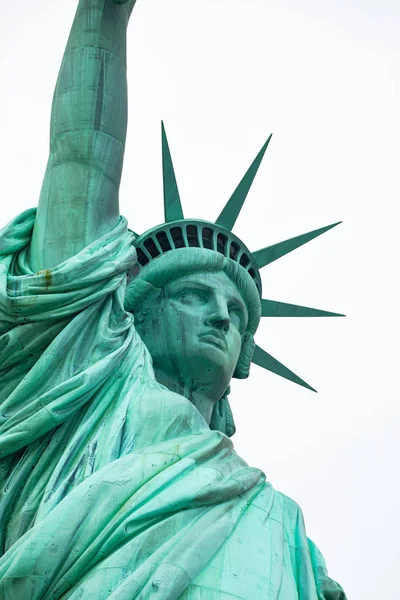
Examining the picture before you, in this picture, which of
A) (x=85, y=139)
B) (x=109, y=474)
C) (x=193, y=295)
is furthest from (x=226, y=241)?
(x=109, y=474)

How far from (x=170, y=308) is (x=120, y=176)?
128 centimetres

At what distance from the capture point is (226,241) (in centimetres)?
1277

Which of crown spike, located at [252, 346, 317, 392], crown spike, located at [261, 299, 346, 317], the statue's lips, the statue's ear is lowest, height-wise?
the statue's lips

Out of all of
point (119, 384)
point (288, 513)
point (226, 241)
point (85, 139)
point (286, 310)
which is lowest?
point (288, 513)

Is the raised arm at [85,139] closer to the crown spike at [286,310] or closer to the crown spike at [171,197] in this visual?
the crown spike at [171,197]

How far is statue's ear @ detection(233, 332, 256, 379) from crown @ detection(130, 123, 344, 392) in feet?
1.26

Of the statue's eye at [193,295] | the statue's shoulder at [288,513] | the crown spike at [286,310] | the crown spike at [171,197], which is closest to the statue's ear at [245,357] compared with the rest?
the crown spike at [286,310]

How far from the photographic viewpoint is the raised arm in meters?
11.6

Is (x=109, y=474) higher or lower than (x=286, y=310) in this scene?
lower

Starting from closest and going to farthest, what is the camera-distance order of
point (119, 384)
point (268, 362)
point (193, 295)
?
point (119, 384)
point (193, 295)
point (268, 362)

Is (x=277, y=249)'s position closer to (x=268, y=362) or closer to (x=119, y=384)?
(x=268, y=362)

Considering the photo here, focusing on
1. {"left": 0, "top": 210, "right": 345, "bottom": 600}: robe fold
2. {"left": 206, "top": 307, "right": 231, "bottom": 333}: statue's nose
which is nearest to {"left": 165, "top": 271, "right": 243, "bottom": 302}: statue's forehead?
{"left": 206, "top": 307, "right": 231, "bottom": 333}: statue's nose

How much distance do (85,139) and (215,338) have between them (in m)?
2.13

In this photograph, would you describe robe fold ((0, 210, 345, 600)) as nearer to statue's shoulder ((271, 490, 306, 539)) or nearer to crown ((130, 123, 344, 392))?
statue's shoulder ((271, 490, 306, 539))
